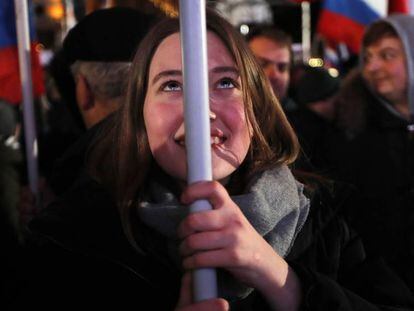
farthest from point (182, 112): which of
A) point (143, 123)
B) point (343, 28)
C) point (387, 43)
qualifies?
point (343, 28)

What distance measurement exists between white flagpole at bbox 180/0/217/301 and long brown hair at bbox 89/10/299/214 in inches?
15.6

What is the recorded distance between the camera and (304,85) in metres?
5.04

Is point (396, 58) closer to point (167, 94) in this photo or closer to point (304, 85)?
point (167, 94)

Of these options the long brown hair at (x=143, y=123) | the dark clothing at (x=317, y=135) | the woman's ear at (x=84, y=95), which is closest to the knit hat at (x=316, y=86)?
the dark clothing at (x=317, y=135)

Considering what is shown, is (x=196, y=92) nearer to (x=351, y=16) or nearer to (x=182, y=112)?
(x=182, y=112)

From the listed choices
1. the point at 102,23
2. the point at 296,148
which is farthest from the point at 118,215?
the point at 102,23

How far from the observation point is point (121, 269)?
59.4 inches

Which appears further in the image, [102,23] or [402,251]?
[102,23]

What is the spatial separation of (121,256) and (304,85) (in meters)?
3.76

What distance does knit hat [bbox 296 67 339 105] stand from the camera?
483cm

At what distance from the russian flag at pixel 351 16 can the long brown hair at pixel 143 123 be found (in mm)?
2763

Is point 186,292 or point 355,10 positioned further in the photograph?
point 355,10

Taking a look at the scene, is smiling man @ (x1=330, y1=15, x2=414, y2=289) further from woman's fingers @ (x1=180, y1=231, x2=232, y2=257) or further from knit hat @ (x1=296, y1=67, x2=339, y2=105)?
knit hat @ (x1=296, y1=67, x2=339, y2=105)

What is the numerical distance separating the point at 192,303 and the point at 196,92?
39 cm
